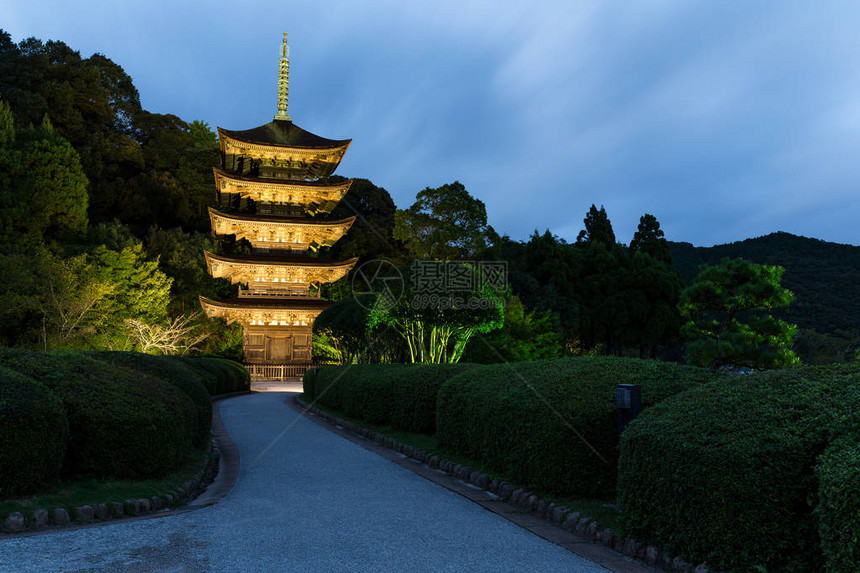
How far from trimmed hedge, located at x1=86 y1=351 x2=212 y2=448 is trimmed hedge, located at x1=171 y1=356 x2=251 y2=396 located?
8.08 meters

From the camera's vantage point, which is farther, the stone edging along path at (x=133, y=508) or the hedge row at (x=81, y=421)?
the hedge row at (x=81, y=421)

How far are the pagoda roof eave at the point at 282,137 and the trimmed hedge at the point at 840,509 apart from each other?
3302cm

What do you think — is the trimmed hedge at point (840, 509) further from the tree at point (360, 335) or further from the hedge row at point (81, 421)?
the tree at point (360, 335)

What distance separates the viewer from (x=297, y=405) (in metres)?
18.1

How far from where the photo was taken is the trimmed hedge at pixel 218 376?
706 inches

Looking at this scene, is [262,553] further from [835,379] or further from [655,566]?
[835,379]

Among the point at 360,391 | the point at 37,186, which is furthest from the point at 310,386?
the point at 37,186

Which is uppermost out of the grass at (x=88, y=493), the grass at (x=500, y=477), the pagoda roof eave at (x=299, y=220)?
the pagoda roof eave at (x=299, y=220)

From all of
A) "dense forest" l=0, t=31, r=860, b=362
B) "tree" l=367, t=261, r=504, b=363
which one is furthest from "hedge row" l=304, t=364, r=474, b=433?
"dense forest" l=0, t=31, r=860, b=362

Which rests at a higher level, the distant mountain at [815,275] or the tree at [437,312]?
the distant mountain at [815,275]

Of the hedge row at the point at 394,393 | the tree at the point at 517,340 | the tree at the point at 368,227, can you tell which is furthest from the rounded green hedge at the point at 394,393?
the tree at the point at 368,227

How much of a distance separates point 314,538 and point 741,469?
9.75 feet

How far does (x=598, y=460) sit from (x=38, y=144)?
34247mm

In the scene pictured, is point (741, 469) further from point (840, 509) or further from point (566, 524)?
point (566, 524)
